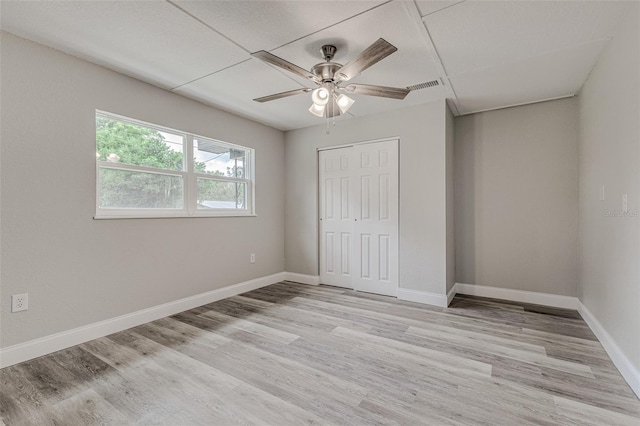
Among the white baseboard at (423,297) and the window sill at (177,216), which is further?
the white baseboard at (423,297)

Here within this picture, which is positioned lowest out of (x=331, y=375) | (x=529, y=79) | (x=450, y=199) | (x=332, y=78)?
(x=331, y=375)

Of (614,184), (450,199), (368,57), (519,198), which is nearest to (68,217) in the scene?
(368,57)

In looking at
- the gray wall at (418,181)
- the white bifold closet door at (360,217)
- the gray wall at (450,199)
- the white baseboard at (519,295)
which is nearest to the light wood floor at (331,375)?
the white baseboard at (519,295)

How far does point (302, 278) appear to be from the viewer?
4.77 m

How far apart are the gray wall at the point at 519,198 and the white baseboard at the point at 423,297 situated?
0.76 meters

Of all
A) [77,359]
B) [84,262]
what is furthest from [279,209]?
[77,359]

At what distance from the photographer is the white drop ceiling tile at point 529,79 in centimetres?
256

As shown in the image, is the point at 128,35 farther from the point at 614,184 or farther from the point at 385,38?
the point at 614,184

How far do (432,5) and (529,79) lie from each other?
5.71ft

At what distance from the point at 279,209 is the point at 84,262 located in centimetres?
275

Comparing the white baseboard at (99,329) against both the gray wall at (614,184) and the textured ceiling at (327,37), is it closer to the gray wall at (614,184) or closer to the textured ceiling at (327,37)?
the textured ceiling at (327,37)

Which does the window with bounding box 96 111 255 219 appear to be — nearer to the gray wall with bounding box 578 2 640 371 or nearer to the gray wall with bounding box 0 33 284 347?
the gray wall with bounding box 0 33 284 347

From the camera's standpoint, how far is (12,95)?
224 centimetres

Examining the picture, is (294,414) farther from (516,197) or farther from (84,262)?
(516,197)
